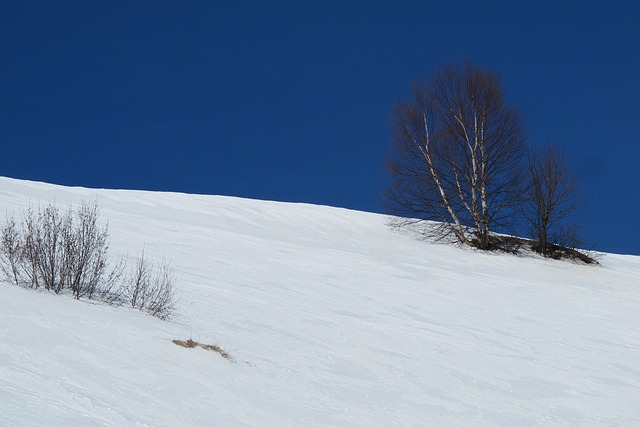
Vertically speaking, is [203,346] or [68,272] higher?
[68,272]

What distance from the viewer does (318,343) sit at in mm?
7086

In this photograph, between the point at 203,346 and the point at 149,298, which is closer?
the point at 203,346

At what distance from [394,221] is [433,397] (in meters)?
15.1

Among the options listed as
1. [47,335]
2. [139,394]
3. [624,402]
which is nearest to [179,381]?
[139,394]

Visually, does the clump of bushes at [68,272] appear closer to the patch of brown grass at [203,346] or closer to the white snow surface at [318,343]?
the white snow surface at [318,343]

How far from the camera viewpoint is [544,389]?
682 cm

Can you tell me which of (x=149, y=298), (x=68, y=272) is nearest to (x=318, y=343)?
(x=149, y=298)

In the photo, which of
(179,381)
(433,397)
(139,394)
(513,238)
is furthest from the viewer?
(513,238)

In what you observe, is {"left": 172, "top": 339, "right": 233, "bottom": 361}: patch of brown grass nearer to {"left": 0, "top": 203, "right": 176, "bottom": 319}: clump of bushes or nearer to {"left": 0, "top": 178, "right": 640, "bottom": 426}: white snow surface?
{"left": 0, "top": 178, "right": 640, "bottom": 426}: white snow surface

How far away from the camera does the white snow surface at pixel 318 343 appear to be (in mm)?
4391

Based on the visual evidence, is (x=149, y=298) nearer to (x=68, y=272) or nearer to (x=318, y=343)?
(x=68, y=272)

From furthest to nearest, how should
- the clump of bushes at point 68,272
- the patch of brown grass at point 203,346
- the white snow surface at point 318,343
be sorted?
1. the clump of bushes at point 68,272
2. the patch of brown grass at point 203,346
3. the white snow surface at point 318,343

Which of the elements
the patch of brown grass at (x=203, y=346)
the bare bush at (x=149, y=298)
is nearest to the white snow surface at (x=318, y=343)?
the patch of brown grass at (x=203, y=346)

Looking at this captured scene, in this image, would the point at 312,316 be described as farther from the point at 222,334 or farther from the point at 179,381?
the point at 179,381
